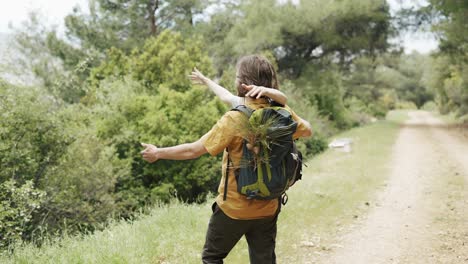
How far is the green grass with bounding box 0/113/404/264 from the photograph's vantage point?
4621 mm

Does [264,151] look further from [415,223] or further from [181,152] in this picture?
[415,223]

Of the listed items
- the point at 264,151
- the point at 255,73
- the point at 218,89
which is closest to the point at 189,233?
the point at 218,89

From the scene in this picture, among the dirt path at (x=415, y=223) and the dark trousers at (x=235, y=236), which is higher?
the dark trousers at (x=235, y=236)

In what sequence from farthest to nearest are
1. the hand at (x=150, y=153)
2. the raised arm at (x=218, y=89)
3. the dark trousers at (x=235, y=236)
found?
the raised arm at (x=218, y=89) → the dark trousers at (x=235, y=236) → the hand at (x=150, y=153)

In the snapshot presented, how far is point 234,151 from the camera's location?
2758 millimetres

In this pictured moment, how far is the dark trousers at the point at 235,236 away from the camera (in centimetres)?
285

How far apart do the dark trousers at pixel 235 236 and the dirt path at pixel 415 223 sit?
2.10 metres

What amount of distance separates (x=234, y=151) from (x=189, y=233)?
9.40 ft

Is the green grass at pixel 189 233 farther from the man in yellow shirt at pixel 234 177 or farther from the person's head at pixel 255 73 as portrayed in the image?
the person's head at pixel 255 73

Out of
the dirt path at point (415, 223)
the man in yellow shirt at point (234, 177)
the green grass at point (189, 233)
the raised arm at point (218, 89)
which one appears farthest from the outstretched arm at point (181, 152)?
the dirt path at point (415, 223)

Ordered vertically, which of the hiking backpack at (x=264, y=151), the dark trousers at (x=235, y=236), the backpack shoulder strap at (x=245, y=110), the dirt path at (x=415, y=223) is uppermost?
the backpack shoulder strap at (x=245, y=110)

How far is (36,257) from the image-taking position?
4875 mm

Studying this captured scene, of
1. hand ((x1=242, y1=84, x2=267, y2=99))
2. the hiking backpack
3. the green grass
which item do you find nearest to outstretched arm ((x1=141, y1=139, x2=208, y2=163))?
the hiking backpack

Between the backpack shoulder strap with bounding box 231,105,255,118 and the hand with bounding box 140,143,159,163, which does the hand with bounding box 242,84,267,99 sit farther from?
the hand with bounding box 140,143,159,163
